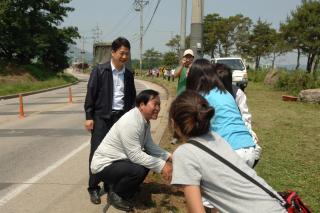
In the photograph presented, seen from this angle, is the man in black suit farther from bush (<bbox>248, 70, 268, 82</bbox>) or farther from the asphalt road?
bush (<bbox>248, 70, 268, 82</bbox>)

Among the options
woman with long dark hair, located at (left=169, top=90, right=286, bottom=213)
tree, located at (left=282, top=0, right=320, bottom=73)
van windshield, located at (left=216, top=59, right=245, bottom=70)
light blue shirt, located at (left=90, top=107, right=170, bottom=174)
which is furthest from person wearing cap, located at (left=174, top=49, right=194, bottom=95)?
tree, located at (left=282, top=0, right=320, bottom=73)

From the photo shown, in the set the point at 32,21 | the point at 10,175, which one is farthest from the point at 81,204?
the point at 32,21

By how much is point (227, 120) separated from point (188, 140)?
3.06 ft

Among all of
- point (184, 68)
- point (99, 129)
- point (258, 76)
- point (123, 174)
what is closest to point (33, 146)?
point (184, 68)

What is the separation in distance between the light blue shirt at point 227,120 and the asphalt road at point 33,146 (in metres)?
3.21

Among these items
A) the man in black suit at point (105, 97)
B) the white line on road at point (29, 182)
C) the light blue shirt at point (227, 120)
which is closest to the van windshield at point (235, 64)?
the white line on road at point (29, 182)

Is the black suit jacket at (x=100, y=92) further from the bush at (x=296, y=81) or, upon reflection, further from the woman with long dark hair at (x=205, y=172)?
the bush at (x=296, y=81)

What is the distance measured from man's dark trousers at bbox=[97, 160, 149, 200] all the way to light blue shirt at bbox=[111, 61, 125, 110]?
0.82m

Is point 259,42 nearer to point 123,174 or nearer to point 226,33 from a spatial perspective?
point 226,33

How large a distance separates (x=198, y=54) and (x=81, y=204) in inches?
221

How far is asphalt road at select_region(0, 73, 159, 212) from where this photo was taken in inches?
252

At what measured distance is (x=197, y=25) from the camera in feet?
31.8

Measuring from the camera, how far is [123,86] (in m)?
5.20

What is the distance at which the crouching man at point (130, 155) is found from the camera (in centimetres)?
436
